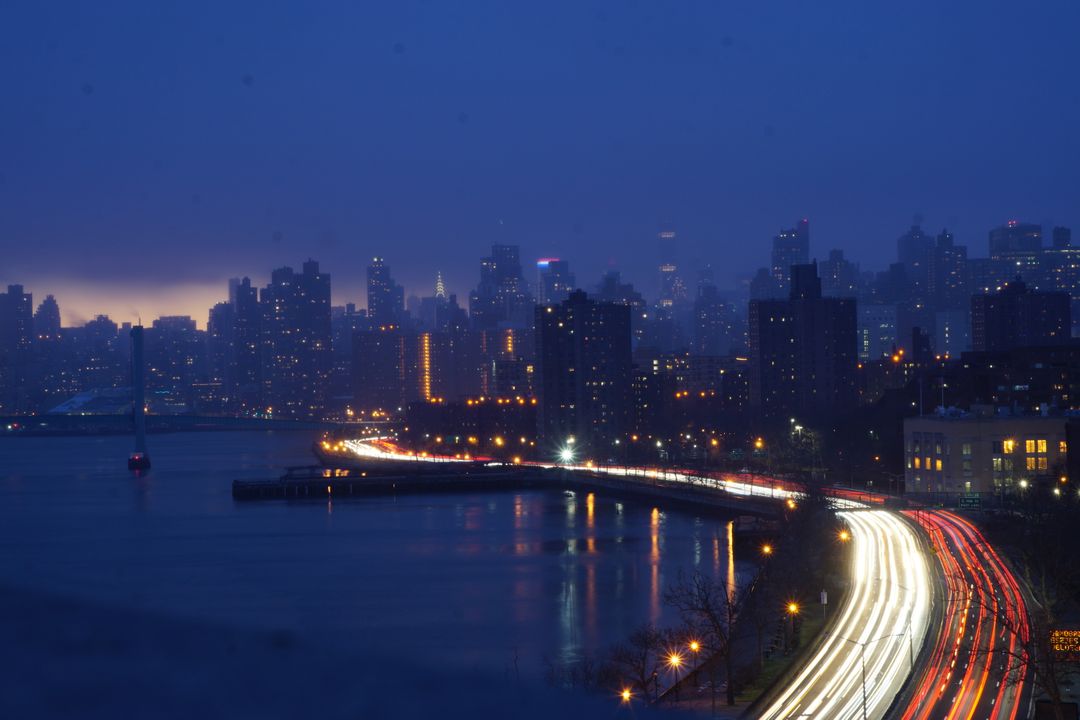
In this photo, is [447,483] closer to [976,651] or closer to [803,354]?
[803,354]

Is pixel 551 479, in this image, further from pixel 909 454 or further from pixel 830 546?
pixel 830 546

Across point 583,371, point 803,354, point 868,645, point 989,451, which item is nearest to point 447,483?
point 583,371

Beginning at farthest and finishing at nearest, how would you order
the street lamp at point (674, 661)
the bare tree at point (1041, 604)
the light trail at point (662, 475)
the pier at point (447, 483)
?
the pier at point (447, 483) → the light trail at point (662, 475) → the street lamp at point (674, 661) → the bare tree at point (1041, 604)

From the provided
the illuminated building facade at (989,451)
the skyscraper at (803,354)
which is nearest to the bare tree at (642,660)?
the illuminated building facade at (989,451)

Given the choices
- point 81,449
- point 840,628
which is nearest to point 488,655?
point 840,628

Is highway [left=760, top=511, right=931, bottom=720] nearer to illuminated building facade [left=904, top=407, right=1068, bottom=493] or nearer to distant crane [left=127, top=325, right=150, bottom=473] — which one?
illuminated building facade [left=904, top=407, right=1068, bottom=493]

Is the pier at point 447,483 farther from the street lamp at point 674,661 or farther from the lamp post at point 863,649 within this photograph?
the lamp post at point 863,649

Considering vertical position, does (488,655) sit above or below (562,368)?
below
